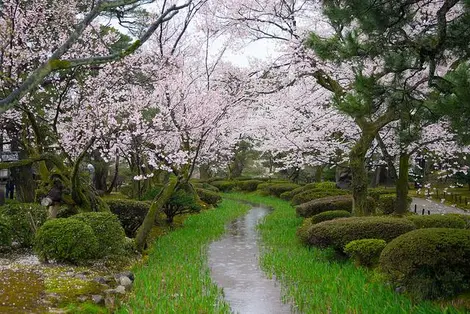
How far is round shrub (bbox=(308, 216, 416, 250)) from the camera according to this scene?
29.9ft

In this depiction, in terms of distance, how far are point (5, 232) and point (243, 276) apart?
4527 millimetres

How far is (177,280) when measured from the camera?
25.8 feet

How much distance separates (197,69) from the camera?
15609 mm

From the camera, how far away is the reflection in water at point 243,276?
6812 mm

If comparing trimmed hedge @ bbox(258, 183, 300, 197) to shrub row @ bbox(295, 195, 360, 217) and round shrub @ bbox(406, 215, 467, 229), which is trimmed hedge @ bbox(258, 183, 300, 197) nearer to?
shrub row @ bbox(295, 195, 360, 217)

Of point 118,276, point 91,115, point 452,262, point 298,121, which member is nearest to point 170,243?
point 91,115

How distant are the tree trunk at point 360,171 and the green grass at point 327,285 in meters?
1.74

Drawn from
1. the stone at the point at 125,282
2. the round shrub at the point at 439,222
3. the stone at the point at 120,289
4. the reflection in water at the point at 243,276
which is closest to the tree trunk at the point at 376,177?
the reflection in water at the point at 243,276

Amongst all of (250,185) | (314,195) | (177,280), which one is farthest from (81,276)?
(250,185)

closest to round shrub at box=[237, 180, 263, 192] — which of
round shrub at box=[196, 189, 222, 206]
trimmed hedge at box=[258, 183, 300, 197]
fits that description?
trimmed hedge at box=[258, 183, 300, 197]

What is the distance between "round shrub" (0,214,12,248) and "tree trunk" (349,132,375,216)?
24.1ft

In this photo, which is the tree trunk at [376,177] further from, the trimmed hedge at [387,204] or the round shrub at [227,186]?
the trimmed hedge at [387,204]

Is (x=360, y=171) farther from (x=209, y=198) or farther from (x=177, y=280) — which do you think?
(x=209, y=198)

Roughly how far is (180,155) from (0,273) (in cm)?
509
